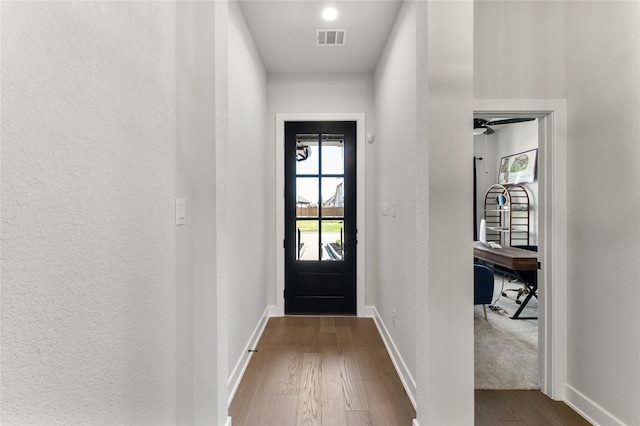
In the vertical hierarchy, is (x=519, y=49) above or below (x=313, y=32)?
below

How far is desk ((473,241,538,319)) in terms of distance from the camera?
290 cm

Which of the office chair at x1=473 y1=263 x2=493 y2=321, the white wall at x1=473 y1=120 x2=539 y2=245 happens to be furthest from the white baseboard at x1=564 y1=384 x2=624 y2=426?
the white wall at x1=473 y1=120 x2=539 y2=245

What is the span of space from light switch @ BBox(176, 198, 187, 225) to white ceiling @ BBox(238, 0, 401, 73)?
1771mm

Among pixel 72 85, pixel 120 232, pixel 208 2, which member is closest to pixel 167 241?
pixel 120 232

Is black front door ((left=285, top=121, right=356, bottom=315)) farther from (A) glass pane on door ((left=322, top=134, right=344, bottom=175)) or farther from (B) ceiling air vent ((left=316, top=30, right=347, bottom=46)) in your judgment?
(B) ceiling air vent ((left=316, top=30, right=347, bottom=46))

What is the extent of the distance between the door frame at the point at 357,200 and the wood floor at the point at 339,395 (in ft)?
2.16

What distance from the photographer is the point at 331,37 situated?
2.67 metres

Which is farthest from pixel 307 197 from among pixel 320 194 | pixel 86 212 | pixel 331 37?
pixel 86 212

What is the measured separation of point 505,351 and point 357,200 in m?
1.94

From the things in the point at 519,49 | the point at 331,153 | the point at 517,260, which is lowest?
the point at 517,260

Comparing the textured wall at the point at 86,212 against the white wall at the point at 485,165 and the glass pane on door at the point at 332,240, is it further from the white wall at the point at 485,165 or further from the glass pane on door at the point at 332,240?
the white wall at the point at 485,165

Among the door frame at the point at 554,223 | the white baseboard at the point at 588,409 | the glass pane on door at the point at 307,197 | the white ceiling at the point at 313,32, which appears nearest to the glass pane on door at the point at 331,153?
the glass pane on door at the point at 307,197

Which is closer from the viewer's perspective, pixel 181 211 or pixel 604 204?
pixel 181 211

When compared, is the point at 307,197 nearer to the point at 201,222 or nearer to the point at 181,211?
the point at 201,222
